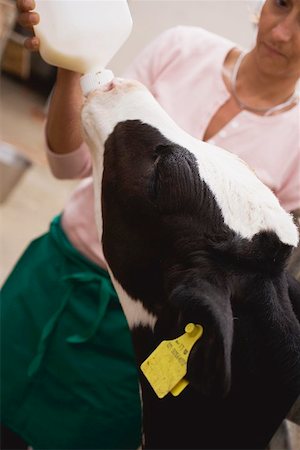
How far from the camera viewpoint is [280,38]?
119 cm

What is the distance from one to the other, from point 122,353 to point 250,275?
16.9 inches

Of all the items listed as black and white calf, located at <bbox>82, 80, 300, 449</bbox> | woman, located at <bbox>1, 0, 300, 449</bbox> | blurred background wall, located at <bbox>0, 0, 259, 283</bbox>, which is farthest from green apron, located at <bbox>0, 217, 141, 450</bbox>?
blurred background wall, located at <bbox>0, 0, 259, 283</bbox>

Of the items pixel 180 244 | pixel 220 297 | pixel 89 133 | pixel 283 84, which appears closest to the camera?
pixel 220 297

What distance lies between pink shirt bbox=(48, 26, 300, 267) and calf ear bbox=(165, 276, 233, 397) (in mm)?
401

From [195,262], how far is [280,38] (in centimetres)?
48

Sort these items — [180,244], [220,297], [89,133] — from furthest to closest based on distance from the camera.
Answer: [89,133], [180,244], [220,297]

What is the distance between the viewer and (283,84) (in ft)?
4.25

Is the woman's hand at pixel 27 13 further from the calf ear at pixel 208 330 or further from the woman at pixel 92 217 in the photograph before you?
the calf ear at pixel 208 330

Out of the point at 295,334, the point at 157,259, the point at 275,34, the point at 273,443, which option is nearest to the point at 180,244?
the point at 157,259

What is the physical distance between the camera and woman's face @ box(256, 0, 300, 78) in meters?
1.19

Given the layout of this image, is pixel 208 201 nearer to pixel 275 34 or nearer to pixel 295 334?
pixel 295 334

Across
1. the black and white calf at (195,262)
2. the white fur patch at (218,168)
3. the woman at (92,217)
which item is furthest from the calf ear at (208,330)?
the woman at (92,217)

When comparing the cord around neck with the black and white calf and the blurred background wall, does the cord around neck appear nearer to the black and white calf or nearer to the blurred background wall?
the black and white calf

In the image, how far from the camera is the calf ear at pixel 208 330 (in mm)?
842
